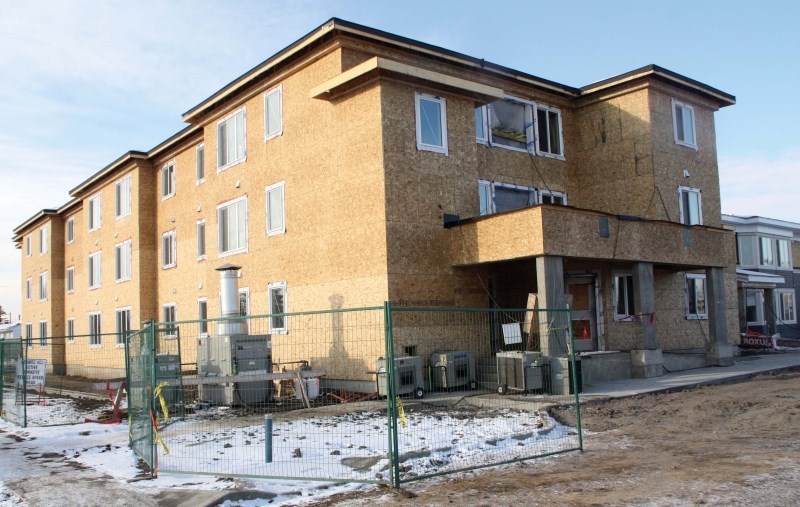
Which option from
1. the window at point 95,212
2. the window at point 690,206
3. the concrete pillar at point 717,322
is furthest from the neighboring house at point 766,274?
the window at point 95,212

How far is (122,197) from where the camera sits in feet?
107

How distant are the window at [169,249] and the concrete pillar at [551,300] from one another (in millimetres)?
17078

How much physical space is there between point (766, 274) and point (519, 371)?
2633cm

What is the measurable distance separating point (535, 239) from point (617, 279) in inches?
248

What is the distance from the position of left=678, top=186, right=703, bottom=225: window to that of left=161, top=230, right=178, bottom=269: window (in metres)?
18.8

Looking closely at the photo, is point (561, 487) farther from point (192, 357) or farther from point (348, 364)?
point (192, 357)

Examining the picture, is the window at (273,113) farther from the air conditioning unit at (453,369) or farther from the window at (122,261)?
the window at (122,261)

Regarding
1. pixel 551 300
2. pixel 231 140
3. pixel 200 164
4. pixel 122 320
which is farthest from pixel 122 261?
pixel 551 300

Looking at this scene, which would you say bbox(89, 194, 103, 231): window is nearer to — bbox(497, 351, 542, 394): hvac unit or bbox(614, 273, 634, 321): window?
bbox(614, 273, 634, 321): window

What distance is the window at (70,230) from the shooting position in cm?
4003

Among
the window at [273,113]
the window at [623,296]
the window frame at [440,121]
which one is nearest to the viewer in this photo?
the window frame at [440,121]

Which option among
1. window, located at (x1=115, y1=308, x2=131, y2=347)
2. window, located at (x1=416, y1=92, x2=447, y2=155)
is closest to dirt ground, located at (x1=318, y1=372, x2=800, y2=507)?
window, located at (x1=416, y1=92, x2=447, y2=155)

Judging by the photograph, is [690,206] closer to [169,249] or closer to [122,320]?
[169,249]

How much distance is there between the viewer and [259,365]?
17.1 m
